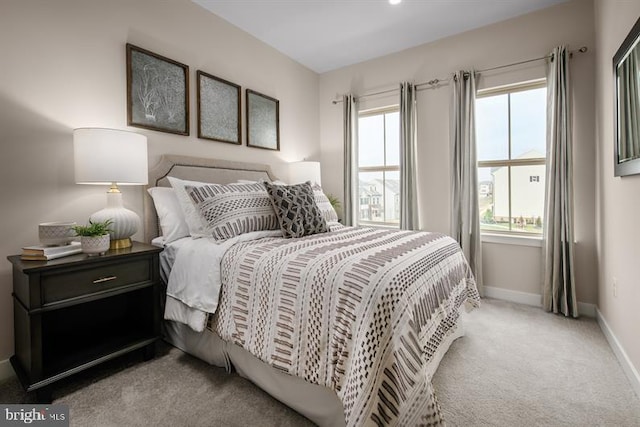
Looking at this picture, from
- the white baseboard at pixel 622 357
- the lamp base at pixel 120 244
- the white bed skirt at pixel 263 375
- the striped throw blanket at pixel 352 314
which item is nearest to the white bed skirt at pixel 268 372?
the white bed skirt at pixel 263 375

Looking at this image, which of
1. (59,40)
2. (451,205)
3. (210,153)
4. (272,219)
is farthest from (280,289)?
(451,205)

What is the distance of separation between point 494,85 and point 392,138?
47.6 inches

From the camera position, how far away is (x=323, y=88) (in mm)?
4277

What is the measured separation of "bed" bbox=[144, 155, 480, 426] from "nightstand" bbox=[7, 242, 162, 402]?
180mm

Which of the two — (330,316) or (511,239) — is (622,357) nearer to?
(511,239)

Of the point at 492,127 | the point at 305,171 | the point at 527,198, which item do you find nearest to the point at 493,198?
the point at 527,198

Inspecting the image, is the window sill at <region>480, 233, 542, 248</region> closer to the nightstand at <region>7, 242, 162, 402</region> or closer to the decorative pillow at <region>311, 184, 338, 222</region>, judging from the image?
the decorative pillow at <region>311, 184, 338, 222</region>

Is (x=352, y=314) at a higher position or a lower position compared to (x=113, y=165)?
lower

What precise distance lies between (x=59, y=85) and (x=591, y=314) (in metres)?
4.44

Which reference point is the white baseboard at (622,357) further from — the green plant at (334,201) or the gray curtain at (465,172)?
the green plant at (334,201)

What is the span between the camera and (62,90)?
199 centimetres

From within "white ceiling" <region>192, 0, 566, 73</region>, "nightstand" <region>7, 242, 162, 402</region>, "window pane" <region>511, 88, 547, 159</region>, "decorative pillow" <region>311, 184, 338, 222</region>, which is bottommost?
"nightstand" <region>7, 242, 162, 402</region>

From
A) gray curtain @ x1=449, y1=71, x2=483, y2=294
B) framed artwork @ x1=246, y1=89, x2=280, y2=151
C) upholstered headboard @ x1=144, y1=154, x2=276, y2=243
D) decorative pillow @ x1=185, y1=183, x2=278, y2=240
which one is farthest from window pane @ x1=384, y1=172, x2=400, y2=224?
decorative pillow @ x1=185, y1=183, x2=278, y2=240

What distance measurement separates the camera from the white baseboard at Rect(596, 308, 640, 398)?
1.64m
